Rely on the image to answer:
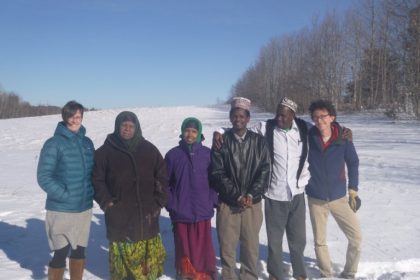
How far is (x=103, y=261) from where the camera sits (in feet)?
15.3

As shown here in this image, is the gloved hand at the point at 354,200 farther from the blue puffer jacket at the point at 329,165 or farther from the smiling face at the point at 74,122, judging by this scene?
the smiling face at the point at 74,122

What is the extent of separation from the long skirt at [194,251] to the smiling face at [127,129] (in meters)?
1.10

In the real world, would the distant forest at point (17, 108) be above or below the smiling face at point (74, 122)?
above

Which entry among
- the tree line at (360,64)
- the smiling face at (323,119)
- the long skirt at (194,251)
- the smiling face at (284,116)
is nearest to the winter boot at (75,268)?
the long skirt at (194,251)

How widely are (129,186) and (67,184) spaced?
58 centimetres

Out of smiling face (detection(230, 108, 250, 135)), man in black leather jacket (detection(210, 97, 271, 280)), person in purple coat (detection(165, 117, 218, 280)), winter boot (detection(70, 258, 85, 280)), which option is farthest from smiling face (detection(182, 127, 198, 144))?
winter boot (detection(70, 258, 85, 280))

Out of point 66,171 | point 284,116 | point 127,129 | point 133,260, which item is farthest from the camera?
point 284,116

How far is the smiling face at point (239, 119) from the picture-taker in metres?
3.91

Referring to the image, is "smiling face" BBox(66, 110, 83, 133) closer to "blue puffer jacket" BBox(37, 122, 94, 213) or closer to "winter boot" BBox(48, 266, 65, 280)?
"blue puffer jacket" BBox(37, 122, 94, 213)

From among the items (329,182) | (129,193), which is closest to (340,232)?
(329,182)

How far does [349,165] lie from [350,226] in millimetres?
653

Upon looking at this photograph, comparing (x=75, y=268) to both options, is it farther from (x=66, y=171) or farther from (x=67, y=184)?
(x=66, y=171)

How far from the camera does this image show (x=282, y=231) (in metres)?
4.11

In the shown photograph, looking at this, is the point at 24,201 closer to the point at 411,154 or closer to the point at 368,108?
the point at 411,154
